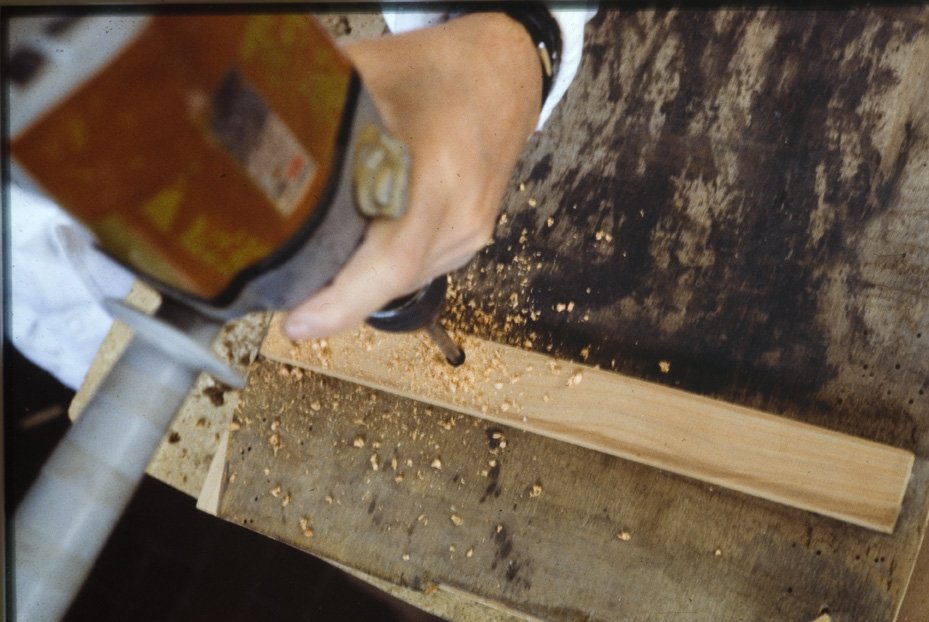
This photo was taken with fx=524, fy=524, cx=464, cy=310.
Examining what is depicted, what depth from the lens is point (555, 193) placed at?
862 mm

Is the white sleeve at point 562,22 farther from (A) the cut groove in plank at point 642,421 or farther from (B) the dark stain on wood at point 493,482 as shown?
(B) the dark stain on wood at point 493,482

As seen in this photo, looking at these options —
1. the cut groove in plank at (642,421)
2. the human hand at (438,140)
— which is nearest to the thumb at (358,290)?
the human hand at (438,140)

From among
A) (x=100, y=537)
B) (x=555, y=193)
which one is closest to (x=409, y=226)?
(x=100, y=537)

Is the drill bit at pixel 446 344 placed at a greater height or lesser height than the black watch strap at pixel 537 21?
lesser

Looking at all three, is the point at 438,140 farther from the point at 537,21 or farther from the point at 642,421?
the point at 642,421

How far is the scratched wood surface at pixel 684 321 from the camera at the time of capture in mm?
770

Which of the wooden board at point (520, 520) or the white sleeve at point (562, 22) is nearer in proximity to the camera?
the white sleeve at point (562, 22)

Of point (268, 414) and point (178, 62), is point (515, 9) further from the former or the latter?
point (268, 414)

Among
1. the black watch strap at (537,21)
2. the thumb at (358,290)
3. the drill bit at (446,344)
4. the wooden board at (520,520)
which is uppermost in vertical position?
the black watch strap at (537,21)

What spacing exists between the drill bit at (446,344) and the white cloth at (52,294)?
36cm

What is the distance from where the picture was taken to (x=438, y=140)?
0.51 metres

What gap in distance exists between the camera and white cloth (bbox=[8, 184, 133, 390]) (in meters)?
0.67

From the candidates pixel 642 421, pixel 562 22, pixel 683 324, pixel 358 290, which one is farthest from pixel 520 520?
pixel 562 22

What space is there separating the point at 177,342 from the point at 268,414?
62 centimetres
